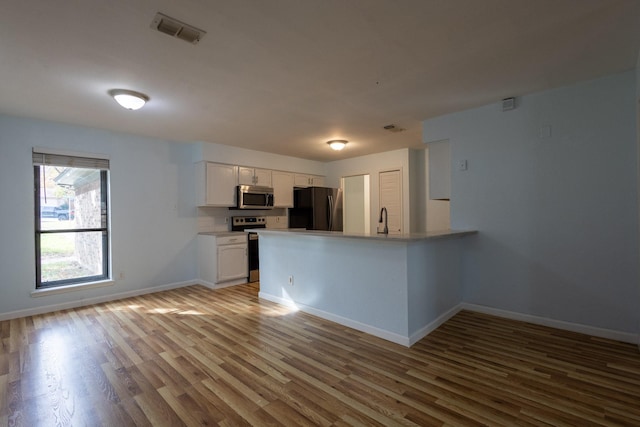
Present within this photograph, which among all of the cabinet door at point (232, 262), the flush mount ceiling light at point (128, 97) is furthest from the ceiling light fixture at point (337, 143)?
the flush mount ceiling light at point (128, 97)

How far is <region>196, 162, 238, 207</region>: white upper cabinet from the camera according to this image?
514cm

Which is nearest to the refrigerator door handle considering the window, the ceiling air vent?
the window

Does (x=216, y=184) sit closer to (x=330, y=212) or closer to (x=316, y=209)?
(x=316, y=209)

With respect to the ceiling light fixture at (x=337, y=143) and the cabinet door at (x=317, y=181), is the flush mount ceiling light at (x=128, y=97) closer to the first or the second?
the ceiling light fixture at (x=337, y=143)

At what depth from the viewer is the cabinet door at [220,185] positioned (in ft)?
16.9

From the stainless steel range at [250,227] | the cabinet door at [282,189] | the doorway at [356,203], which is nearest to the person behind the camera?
the stainless steel range at [250,227]

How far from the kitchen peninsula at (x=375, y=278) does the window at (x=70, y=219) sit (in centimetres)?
259

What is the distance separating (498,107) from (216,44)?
3.05 metres

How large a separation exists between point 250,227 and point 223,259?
106 cm

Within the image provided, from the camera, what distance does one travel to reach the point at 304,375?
2.29m

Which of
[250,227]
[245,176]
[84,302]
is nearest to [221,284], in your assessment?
[250,227]

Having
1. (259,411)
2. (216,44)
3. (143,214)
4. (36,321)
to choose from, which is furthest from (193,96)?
(36,321)

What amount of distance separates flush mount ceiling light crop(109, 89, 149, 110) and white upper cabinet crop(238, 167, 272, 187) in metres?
2.51

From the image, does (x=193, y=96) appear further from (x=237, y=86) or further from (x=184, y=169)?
(x=184, y=169)
